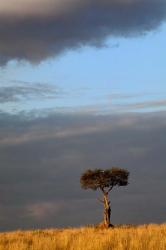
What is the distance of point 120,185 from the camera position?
63062mm

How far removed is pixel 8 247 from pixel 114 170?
136 ft

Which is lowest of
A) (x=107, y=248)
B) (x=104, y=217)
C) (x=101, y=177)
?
(x=107, y=248)

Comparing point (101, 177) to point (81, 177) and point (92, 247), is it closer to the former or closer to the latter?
point (81, 177)

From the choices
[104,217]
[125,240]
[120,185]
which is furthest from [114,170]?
[125,240]

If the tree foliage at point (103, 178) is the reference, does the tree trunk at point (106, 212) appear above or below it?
below

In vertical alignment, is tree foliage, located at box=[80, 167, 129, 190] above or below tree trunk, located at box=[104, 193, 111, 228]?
above

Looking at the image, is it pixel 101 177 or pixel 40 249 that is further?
pixel 101 177

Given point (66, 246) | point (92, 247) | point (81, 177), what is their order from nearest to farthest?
point (92, 247) → point (66, 246) → point (81, 177)

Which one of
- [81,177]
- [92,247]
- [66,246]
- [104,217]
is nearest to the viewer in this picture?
[92,247]

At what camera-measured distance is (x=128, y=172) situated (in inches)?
2530

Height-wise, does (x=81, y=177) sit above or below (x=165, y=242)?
A: above

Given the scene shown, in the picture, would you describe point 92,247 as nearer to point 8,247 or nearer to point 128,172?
point 8,247

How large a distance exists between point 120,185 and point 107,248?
41980 mm

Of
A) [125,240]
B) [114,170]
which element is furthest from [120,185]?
[125,240]
